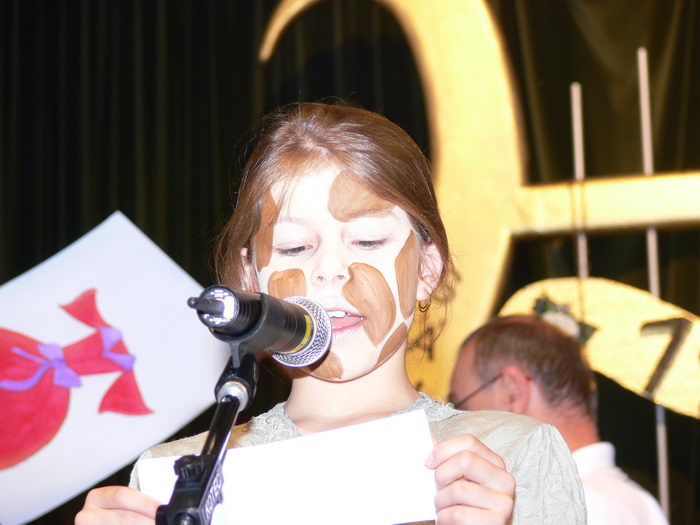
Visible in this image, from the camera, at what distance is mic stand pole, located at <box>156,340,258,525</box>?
0.60m

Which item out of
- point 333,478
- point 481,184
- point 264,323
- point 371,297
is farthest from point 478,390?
point 264,323

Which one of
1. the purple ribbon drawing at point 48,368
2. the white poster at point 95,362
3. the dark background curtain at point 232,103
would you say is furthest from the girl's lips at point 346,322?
the purple ribbon drawing at point 48,368

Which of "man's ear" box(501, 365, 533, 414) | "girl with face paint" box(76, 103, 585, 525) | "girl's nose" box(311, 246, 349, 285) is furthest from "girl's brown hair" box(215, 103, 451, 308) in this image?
"man's ear" box(501, 365, 533, 414)

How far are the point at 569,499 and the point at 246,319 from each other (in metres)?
0.46

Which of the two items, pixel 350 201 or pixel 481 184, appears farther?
pixel 481 184

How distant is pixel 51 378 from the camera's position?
7.59 ft

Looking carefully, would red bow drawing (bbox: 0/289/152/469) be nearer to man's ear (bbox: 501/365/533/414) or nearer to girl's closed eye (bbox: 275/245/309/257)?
man's ear (bbox: 501/365/533/414)

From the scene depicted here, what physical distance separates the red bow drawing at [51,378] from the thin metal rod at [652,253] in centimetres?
136

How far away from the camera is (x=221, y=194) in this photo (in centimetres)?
253

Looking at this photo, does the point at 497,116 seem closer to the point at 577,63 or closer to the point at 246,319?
the point at 577,63

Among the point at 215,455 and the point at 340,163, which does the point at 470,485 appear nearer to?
the point at 215,455

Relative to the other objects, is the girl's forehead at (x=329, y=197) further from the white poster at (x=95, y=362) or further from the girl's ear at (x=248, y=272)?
the white poster at (x=95, y=362)

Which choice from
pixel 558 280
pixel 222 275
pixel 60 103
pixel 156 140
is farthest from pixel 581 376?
pixel 60 103

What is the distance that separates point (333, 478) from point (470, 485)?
0.15 meters
